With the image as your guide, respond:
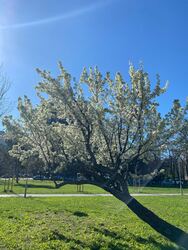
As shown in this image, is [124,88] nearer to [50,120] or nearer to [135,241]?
[50,120]

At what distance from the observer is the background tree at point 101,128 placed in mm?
7648

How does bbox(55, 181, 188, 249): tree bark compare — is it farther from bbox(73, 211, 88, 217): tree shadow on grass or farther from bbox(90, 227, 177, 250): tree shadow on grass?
bbox(73, 211, 88, 217): tree shadow on grass

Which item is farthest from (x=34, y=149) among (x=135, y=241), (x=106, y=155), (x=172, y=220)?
(x=172, y=220)

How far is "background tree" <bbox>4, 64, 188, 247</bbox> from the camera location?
7.65 meters

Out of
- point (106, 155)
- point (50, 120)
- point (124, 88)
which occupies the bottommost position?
point (106, 155)

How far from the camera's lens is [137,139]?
7914 millimetres

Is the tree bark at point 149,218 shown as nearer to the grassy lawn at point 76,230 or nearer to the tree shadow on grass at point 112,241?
the grassy lawn at point 76,230

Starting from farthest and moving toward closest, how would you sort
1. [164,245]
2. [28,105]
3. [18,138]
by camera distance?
[18,138], [28,105], [164,245]

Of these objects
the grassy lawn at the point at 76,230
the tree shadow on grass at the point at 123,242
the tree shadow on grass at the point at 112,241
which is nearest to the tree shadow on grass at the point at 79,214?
the grassy lawn at the point at 76,230

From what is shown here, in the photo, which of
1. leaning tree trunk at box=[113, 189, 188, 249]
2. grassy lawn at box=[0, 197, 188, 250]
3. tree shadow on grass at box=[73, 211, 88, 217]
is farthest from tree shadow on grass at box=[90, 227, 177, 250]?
tree shadow on grass at box=[73, 211, 88, 217]

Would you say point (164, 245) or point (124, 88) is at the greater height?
point (124, 88)

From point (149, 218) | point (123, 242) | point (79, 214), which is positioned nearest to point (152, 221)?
point (149, 218)

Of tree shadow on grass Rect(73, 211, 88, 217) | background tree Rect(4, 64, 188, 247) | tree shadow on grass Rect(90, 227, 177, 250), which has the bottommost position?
tree shadow on grass Rect(90, 227, 177, 250)

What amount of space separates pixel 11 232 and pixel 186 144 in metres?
4.97
